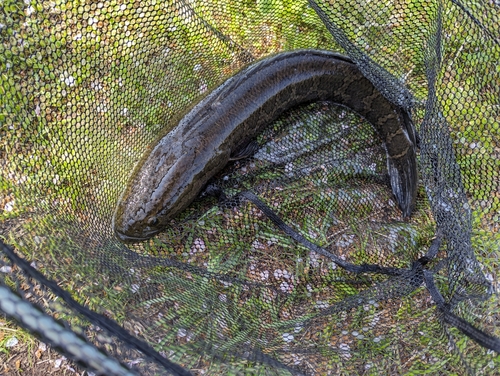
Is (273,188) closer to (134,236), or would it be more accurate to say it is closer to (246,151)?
(246,151)

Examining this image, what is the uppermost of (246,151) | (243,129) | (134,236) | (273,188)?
(243,129)

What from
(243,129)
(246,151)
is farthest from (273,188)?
(243,129)

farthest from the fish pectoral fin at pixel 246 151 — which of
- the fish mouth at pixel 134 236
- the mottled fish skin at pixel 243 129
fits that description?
the fish mouth at pixel 134 236

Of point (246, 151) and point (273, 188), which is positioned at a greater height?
point (246, 151)

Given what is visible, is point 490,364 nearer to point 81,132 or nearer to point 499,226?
point 499,226

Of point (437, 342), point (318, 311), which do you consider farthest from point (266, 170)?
point (437, 342)

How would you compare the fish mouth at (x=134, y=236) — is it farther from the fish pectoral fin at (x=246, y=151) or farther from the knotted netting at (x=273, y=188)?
the fish pectoral fin at (x=246, y=151)
